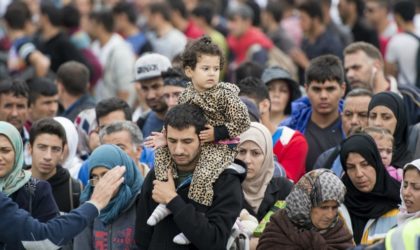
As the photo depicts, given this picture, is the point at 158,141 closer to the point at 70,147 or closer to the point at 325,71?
the point at 70,147

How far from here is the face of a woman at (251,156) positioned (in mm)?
8391

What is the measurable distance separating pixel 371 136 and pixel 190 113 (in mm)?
1755

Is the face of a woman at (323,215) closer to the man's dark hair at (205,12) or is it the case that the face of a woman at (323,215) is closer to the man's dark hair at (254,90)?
the man's dark hair at (254,90)

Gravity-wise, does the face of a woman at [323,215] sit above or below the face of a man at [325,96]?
below

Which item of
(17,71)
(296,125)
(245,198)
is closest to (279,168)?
(245,198)

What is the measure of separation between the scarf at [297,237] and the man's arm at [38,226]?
3.77 feet

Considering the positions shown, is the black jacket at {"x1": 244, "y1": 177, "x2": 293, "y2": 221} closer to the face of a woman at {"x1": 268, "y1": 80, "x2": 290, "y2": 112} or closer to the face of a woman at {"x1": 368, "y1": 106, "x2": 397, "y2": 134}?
the face of a woman at {"x1": 368, "y1": 106, "x2": 397, "y2": 134}

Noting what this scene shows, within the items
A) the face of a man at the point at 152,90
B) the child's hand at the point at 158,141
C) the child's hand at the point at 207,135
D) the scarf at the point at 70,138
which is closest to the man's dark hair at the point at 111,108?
the face of a man at the point at 152,90

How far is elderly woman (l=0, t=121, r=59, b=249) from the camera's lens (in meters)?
7.79

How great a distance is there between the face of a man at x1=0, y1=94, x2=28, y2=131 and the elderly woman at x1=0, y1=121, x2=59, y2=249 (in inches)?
109

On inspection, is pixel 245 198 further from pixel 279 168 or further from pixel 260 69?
pixel 260 69

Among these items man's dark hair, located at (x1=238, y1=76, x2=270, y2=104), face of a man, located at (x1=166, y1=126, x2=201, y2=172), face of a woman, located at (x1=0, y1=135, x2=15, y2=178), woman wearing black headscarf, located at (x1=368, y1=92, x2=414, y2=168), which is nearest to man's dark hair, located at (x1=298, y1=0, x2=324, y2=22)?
man's dark hair, located at (x1=238, y1=76, x2=270, y2=104)

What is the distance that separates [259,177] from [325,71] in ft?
6.78

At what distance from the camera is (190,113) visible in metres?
7.58
